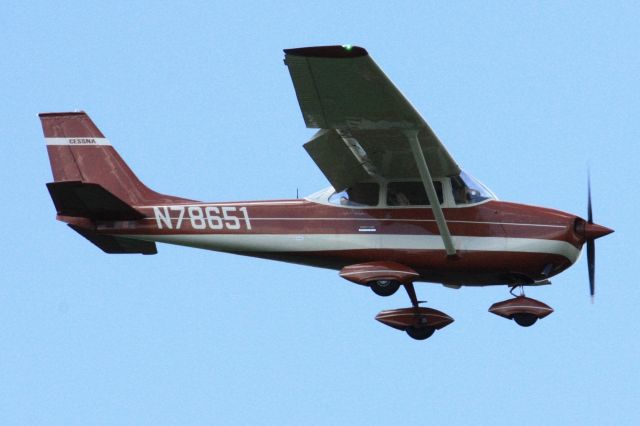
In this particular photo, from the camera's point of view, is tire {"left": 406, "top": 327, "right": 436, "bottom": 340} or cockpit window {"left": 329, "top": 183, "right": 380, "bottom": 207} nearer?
cockpit window {"left": 329, "top": 183, "right": 380, "bottom": 207}

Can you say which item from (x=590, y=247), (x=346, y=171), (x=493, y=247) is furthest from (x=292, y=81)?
(x=590, y=247)

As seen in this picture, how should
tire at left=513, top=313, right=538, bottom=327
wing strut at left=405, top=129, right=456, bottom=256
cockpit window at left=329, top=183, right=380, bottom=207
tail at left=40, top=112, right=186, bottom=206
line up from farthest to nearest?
tail at left=40, top=112, right=186, bottom=206 → cockpit window at left=329, top=183, right=380, bottom=207 → tire at left=513, top=313, right=538, bottom=327 → wing strut at left=405, top=129, right=456, bottom=256

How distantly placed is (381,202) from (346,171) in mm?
657

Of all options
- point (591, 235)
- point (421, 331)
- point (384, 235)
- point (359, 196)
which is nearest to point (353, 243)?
point (384, 235)

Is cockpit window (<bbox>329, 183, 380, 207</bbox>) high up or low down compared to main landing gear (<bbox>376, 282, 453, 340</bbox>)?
up

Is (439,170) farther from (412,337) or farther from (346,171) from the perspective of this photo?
(412,337)

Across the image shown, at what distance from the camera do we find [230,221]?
18172 mm

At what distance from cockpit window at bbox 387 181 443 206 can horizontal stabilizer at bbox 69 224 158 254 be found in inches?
150

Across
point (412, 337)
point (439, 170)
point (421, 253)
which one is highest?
point (439, 170)

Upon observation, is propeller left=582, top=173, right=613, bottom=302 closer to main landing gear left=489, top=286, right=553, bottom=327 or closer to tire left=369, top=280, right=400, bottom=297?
main landing gear left=489, top=286, right=553, bottom=327

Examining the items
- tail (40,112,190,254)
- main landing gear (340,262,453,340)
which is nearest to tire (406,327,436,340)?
main landing gear (340,262,453,340)

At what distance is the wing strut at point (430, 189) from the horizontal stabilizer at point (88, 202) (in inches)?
168

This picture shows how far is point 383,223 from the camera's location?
17.7 m

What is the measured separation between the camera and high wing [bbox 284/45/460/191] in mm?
15031
